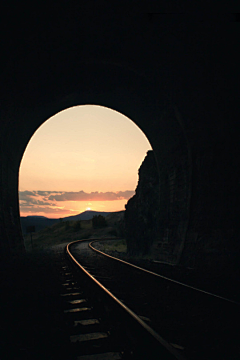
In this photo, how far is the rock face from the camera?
1429 cm

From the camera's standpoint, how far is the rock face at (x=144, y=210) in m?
14.3

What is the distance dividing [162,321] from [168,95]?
25.9 feet

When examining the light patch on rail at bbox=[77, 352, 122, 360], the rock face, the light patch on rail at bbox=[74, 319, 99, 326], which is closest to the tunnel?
the rock face

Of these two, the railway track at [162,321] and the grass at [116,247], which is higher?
the railway track at [162,321]

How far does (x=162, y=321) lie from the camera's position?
3.41m

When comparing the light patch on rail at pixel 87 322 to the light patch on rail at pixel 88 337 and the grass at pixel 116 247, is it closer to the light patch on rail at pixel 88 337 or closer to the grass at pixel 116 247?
the light patch on rail at pixel 88 337

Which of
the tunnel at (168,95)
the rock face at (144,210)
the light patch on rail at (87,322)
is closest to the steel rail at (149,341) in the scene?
the light patch on rail at (87,322)

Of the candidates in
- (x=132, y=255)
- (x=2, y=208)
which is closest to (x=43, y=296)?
(x=2, y=208)

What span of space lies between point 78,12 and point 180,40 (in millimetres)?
2906

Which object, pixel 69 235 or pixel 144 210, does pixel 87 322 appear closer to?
pixel 144 210

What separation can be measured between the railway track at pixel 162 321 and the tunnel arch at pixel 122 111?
5020 mm

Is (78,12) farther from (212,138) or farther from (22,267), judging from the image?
(22,267)

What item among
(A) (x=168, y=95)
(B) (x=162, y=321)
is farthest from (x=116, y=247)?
(B) (x=162, y=321)

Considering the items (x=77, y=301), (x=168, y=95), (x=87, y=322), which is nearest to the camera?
(x=87, y=322)
